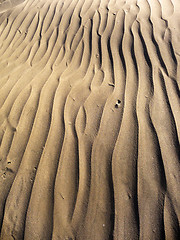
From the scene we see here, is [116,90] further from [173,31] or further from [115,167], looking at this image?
[173,31]

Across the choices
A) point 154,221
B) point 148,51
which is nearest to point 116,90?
point 148,51

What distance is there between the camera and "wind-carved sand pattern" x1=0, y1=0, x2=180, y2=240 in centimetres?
123

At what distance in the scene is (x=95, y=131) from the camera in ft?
5.39

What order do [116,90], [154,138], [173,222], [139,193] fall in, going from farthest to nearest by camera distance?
[116,90]
[154,138]
[139,193]
[173,222]

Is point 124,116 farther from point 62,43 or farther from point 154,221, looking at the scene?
point 62,43

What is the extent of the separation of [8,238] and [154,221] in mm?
955

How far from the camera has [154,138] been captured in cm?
151

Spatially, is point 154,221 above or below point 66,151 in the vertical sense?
below

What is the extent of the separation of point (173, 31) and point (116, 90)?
4.34ft

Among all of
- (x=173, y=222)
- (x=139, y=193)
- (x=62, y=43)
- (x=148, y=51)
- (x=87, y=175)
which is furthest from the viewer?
(x=62, y=43)

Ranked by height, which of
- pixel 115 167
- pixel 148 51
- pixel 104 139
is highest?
pixel 148 51

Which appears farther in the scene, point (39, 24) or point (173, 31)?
point (39, 24)

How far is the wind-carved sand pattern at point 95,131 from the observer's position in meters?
1.23

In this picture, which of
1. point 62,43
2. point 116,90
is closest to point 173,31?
point 116,90
